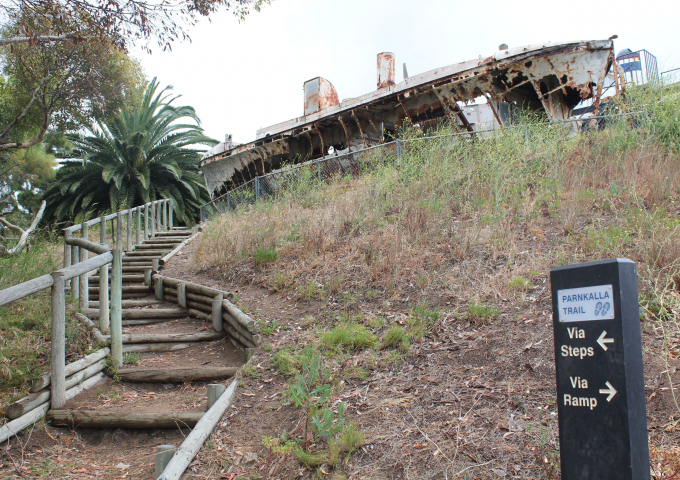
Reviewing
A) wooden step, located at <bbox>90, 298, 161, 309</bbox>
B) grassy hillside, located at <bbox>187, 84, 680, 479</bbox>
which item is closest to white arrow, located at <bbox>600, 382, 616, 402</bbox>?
grassy hillside, located at <bbox>187, 84, 680, 479</bbox>

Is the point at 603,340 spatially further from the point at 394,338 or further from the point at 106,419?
the point at 106,419

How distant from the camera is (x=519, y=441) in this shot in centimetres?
297

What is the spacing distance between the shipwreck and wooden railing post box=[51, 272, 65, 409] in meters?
9.20

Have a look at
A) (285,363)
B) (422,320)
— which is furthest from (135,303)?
(422,320)

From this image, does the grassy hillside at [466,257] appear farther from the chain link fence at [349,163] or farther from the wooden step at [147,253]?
the wooden step at [147,253]

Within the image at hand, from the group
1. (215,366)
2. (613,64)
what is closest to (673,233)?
(215,366)

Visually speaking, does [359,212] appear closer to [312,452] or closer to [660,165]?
[660,165]

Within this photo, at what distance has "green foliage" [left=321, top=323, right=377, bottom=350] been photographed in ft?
15.8

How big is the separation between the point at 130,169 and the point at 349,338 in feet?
52.9

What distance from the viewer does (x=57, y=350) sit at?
434cm

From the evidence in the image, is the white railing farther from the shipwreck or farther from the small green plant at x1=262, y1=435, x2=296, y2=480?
the shipwreck

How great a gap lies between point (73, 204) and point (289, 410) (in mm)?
17000

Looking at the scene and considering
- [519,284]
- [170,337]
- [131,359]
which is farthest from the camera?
[170,337]

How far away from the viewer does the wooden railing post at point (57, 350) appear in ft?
14.2
